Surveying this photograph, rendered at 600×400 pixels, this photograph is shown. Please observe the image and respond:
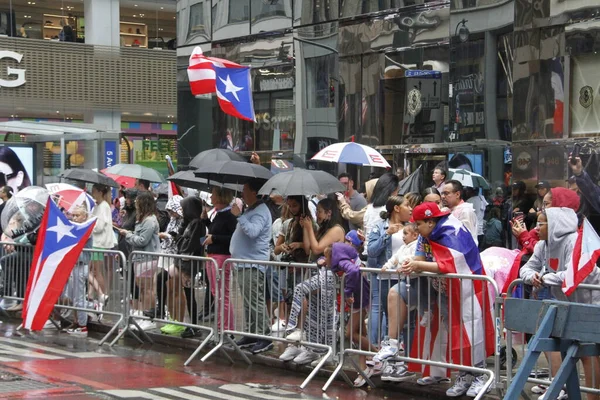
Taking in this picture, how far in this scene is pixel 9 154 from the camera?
23.2m

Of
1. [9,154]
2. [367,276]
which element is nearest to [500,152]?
[367,276]

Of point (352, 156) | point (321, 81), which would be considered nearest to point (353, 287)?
point (352, 156)

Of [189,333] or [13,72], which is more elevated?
[13,72]

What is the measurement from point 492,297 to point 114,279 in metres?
5.84

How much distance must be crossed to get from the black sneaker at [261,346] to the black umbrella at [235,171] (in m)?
1.81

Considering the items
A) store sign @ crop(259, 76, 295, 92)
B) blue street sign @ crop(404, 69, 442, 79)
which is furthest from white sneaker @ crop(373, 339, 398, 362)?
store sign @ crop(259, 76, 295, 92)

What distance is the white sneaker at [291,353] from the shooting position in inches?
434

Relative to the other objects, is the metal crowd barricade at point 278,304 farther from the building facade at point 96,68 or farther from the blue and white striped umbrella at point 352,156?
the building facade at point 96,68

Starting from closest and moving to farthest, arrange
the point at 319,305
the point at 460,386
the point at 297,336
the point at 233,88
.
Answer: the point at 460,386 → the point at 319,305 → the point at 297,336 → the point at 233,88

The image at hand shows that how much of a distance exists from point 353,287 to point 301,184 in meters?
1.39

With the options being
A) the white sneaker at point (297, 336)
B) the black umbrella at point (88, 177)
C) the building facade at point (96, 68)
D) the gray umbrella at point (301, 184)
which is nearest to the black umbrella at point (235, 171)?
the gray umbrella at point (301, 184)

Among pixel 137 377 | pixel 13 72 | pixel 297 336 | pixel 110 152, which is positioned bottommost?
pixel 137 377

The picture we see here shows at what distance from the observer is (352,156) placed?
12.7 metres

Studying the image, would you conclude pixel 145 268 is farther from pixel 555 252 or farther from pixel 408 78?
pixel 555 252
